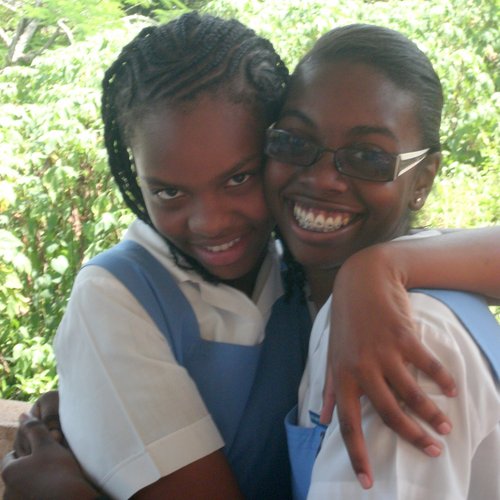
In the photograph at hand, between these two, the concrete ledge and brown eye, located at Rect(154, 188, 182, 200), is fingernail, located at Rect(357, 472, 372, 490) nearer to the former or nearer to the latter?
brown eye, located at Rect(154, 188, 182, 200)

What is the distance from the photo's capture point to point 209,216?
1.61 meters

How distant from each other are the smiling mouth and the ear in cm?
17

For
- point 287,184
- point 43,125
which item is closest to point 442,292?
point 287,184

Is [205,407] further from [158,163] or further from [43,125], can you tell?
[43,125]

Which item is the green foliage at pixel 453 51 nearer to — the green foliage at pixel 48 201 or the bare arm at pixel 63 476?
the green foliage at pixel 48 201

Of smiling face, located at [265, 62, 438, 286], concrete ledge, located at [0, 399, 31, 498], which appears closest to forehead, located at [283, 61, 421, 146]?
smiling face, located at [265, 62, 438, 286]

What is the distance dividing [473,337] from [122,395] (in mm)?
652

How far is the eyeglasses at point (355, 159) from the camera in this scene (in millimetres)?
1454

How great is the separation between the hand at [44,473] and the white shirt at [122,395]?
0.10ft

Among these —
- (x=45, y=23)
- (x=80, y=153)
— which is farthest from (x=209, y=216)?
(x=45, y=23)

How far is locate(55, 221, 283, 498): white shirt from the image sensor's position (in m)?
1.45

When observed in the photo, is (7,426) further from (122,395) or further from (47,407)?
(122,395)

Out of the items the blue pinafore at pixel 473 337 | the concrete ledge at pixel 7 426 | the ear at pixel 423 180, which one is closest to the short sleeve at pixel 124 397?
the blue pinafore at pixel 473 337

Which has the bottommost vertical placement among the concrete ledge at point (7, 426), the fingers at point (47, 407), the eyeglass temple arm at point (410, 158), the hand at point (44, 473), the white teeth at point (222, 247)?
the concrete ledge at point (7, 426)
